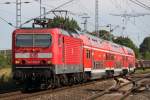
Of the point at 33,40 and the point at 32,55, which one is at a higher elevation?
the point at 33,40

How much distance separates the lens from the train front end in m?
24.4

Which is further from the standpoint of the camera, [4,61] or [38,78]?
[4,61]

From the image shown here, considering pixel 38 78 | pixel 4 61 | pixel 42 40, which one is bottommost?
pixel 38 78

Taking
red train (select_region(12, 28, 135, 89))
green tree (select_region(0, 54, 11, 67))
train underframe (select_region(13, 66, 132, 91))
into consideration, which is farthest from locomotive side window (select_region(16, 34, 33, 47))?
green tree (select_region(0, 54, 11, 67))

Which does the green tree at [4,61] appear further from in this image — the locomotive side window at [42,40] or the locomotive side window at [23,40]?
the locomotive side window at [42,40]

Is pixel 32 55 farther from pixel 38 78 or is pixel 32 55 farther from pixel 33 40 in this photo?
pixel 38 78

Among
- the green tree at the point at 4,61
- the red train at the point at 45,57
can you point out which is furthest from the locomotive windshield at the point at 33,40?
the green tree at the point at 4,61

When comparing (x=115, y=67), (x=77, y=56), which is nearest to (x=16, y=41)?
(x=77, y=56)

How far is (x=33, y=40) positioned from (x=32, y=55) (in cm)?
88

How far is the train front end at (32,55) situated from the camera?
2438 cm

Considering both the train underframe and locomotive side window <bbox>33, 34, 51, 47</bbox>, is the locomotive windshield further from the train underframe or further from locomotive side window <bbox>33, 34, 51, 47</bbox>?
the train underframe

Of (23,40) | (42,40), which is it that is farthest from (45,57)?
(23,40)

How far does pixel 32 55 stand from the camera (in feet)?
80.9

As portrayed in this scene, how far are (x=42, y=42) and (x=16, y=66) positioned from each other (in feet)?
6.14
